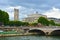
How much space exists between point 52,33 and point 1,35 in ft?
61.7

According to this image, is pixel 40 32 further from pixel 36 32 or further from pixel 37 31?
pixel 37 31

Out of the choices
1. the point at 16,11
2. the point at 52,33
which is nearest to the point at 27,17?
the point at 16,11

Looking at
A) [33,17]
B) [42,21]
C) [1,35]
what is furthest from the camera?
[33,17]

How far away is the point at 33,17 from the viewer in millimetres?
144500

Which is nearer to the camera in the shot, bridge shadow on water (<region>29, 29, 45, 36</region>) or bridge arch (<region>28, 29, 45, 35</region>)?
bridge shadow on water (<region>29, 29, 45, 36</region>)

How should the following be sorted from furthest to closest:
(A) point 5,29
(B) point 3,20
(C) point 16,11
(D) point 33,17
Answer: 1. (D) point 33,17
2. (C) point 16,11
3. (B) point 3,20
4. (A) point 5,29

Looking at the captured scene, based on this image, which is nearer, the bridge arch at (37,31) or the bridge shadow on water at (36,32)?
the bridge shadow on water at (36,32)

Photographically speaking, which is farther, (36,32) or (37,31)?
(37,31)

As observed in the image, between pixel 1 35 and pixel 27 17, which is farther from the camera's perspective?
pixel 27 17

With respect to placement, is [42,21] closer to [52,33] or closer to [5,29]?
[52,33]

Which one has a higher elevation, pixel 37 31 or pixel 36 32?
pixel 37 31

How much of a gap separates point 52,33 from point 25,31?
8226 mm

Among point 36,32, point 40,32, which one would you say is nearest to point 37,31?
point 36,32

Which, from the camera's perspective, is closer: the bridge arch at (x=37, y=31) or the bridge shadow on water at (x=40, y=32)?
the bridge shadow on water at (x=40, y=32)
